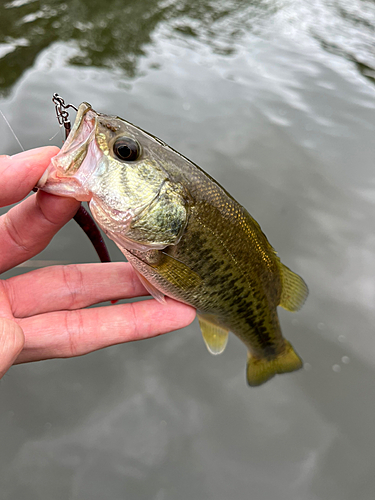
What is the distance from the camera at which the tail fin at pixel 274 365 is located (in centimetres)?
294

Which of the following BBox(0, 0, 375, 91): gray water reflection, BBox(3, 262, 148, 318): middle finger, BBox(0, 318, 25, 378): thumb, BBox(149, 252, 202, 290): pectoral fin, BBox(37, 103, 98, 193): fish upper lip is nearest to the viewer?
BBox(0, 318, 25, 378): thumb

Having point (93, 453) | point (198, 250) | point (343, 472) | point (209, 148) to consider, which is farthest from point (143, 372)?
point (209, 148)

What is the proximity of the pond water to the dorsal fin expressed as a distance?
93 cm

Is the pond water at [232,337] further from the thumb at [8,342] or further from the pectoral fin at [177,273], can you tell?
the thumb at [8,342]

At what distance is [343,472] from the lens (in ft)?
9.36

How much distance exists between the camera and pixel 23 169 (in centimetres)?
187

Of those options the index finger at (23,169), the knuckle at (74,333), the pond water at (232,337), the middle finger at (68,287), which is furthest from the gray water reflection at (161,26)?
the knuckle at (74,333)

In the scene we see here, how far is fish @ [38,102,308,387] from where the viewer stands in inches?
74.0

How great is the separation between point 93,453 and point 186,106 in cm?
501

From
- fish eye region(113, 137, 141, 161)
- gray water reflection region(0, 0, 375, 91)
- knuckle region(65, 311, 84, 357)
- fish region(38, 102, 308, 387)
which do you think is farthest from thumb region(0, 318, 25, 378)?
gray water reflection region(0, 0, 375, 91)

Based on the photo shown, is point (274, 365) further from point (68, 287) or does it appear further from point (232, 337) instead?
point (68, 287)

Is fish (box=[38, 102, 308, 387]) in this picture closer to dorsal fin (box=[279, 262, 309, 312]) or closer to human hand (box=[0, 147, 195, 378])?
dorsal fin (box=[279, 262, 309, 312])

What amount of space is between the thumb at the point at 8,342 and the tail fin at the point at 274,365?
75.4 inches

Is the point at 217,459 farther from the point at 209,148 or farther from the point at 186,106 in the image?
the point at 186,106
